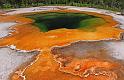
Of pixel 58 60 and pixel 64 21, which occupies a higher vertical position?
pixel 64 21

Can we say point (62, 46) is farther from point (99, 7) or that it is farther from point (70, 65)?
point (99, 7)

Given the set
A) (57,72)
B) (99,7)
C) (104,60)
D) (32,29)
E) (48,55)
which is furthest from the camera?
(99,7)

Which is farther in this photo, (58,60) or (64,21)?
(64,21)

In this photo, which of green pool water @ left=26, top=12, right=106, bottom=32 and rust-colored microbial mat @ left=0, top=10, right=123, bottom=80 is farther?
green pool water @ left=26, top=12, right=106, bottom=32

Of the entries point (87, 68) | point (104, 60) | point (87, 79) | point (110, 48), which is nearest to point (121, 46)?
point (110, 48)
